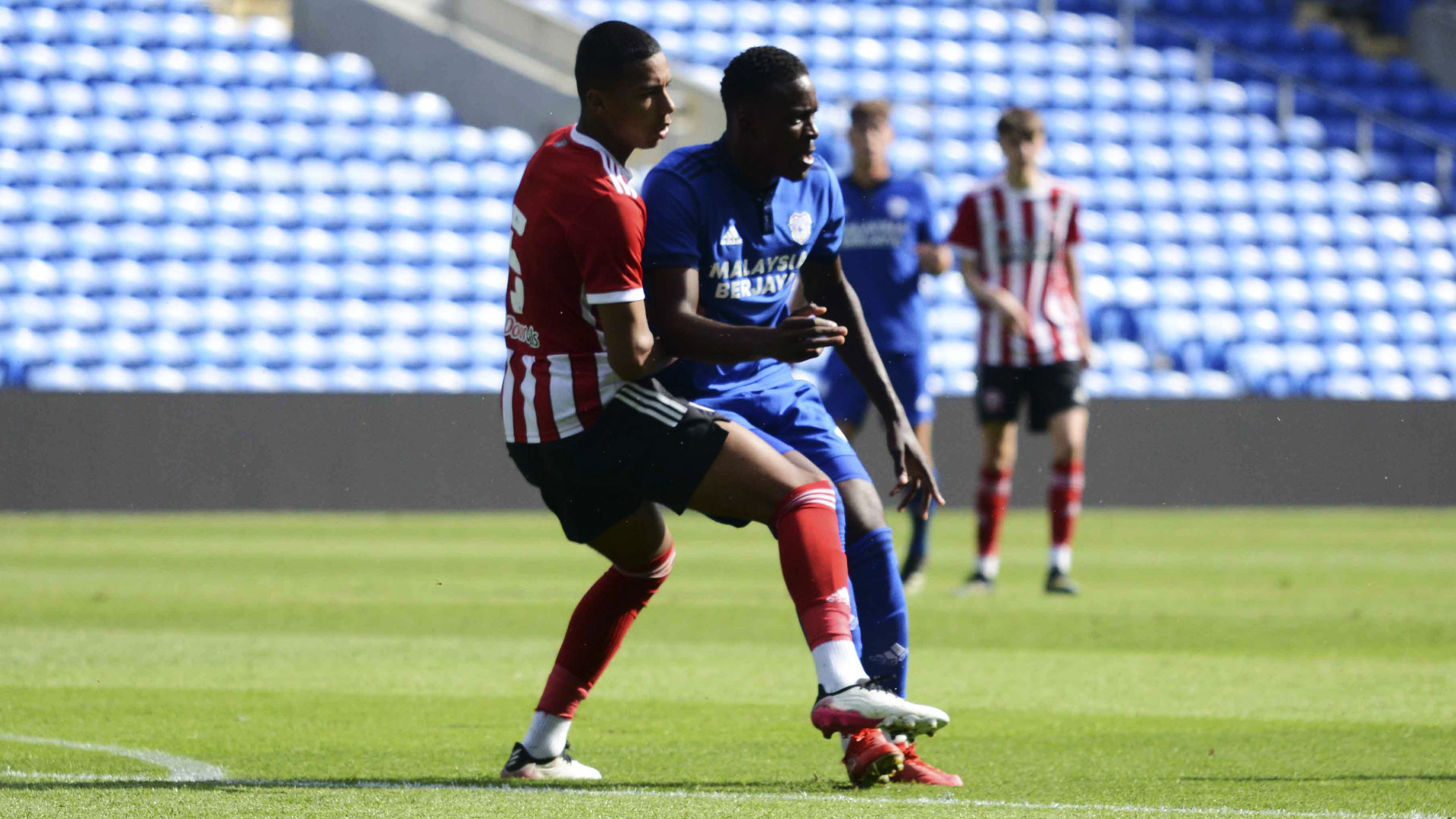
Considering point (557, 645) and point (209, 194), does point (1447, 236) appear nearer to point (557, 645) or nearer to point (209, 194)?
point (209, 194)

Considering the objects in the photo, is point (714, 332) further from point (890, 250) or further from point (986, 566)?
point (986, 566)

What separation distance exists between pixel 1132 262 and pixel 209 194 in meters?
9.09

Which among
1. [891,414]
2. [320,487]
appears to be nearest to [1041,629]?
[891,414]

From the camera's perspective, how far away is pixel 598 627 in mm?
4547

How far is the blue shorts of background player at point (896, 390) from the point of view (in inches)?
360

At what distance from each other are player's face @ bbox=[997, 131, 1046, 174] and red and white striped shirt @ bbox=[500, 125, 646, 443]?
5.43m

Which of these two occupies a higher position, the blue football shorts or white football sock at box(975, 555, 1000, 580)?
the blue football shorts

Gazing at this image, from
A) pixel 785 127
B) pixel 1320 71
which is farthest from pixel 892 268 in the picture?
pixel 1320 71

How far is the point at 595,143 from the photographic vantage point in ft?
13.5

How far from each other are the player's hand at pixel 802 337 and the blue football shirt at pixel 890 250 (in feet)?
17.4

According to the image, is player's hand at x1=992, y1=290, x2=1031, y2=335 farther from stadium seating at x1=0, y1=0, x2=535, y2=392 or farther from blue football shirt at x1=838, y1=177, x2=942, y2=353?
stadium seating at x1=0, y1=0, x2=535, y2=392

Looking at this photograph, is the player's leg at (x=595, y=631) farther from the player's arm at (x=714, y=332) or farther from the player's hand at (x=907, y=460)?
the player's hand at (x=907, y=460)

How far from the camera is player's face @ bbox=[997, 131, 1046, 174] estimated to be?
9.29 m

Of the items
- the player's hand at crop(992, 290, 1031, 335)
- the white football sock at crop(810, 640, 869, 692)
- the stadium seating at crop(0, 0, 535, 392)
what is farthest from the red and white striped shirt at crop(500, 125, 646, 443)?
the stadium seating at crop(0, 0, 535, 392)
